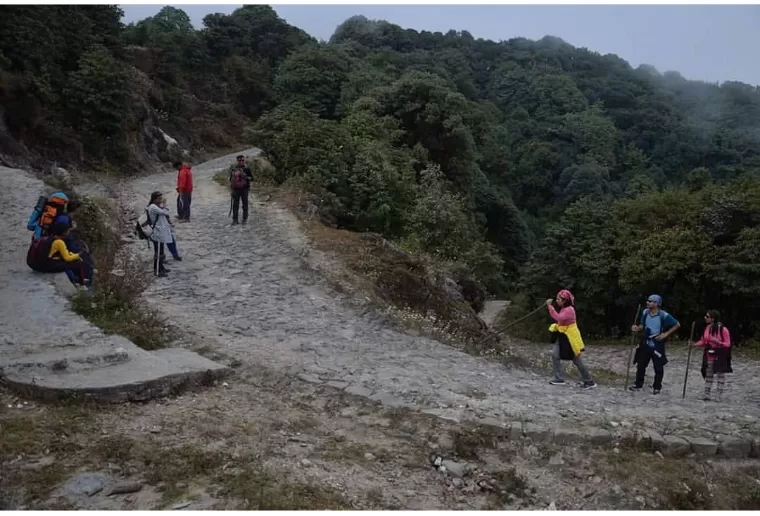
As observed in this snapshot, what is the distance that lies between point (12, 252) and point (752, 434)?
11.0m

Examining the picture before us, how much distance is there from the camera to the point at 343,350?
9281 mm

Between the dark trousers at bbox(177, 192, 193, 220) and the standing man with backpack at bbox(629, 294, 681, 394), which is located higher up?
the dark trousers at bbox(177, 192, 193, 220)

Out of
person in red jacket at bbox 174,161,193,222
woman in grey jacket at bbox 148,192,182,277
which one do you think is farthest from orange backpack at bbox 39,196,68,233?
person in red jacket at bbox 174,161,193,222

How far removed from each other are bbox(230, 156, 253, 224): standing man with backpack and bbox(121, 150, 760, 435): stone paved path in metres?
0.95

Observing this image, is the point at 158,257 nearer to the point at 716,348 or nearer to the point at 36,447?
the point at 36,447

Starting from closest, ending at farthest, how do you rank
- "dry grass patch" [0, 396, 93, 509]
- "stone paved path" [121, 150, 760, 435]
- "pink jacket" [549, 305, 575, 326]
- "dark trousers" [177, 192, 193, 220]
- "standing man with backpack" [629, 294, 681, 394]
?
"dry grass patch" [0, 396, 93, 509] → "stone paved path" [121, 150, 760, 435] → "pink jacket" [549, 305, 575, 326] → "standing man with backpack" [629, 294, 681, 394] → "dark trousers" [177, 192, 193, 220]

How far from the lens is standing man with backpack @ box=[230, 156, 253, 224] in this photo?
47.6ft

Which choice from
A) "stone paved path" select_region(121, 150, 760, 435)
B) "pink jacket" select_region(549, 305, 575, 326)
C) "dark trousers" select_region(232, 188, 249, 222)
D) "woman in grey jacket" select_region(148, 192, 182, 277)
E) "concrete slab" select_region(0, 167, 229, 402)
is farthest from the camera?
"dark trousers" select_region(232, 188, 249, 222)

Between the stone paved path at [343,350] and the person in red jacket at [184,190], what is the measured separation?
4.12ft

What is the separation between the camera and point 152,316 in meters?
9.50

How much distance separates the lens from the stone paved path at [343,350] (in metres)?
7.63

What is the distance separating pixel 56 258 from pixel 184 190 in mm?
5632

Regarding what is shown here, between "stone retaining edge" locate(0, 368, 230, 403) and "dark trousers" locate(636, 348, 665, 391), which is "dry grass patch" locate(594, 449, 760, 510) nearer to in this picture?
"dark trousers" locate(636, 348, 665, 391)

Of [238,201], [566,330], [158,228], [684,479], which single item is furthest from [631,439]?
[238,201]
